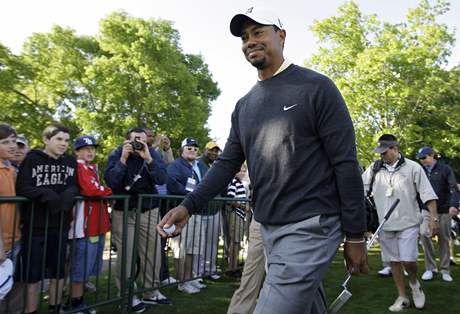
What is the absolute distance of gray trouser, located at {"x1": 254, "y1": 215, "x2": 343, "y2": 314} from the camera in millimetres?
2127

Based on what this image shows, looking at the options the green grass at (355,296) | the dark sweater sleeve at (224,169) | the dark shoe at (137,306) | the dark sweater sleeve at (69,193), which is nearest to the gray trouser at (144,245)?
the dark shoe at (137,306)

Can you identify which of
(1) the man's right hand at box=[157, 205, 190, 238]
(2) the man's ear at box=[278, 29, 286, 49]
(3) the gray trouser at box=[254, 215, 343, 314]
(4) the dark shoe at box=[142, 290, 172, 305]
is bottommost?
(4) the dark shoe at box=[142, 290, 172, 305]

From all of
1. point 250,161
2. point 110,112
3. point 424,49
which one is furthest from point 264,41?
point 110,112

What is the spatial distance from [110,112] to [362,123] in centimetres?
1472

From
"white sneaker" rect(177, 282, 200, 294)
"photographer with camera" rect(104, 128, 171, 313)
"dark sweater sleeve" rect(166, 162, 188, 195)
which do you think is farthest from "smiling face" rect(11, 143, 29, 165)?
"white sneaker" rect(177, 282, 200, 294)

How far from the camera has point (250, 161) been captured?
2.54 m

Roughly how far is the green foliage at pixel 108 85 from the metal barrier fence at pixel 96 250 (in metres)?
19.5

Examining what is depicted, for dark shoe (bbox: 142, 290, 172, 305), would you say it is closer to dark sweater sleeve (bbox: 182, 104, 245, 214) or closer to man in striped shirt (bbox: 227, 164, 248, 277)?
man in striped shirt (bbox: 227, 164, 248, 277)

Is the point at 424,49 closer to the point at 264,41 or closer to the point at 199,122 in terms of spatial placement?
the point at 199,122

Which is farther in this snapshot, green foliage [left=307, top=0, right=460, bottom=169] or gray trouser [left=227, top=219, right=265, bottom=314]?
green foliage [left=307, top=0, right=460, bottom=169]

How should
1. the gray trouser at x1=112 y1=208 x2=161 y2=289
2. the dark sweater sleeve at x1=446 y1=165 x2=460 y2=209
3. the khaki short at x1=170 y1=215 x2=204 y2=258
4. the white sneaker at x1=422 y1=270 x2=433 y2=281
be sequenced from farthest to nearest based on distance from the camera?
the dark sweater sleeve at x1=446 y1=165 x2=460 y2=209 < the white sneaker at x1=422 y1=270 x2=433 y2=281 < the khaki short at x1=170 y1=215 x2=204 y2=258 < the gray trouser at x1=112 y1=208 x2=161 y2=289

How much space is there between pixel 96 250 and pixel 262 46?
Answer: 351cm

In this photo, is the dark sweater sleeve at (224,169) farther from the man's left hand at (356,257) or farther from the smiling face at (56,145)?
the smiling face at (56,145)

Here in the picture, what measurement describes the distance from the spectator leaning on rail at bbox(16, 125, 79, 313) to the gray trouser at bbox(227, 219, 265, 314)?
176 centimetres
